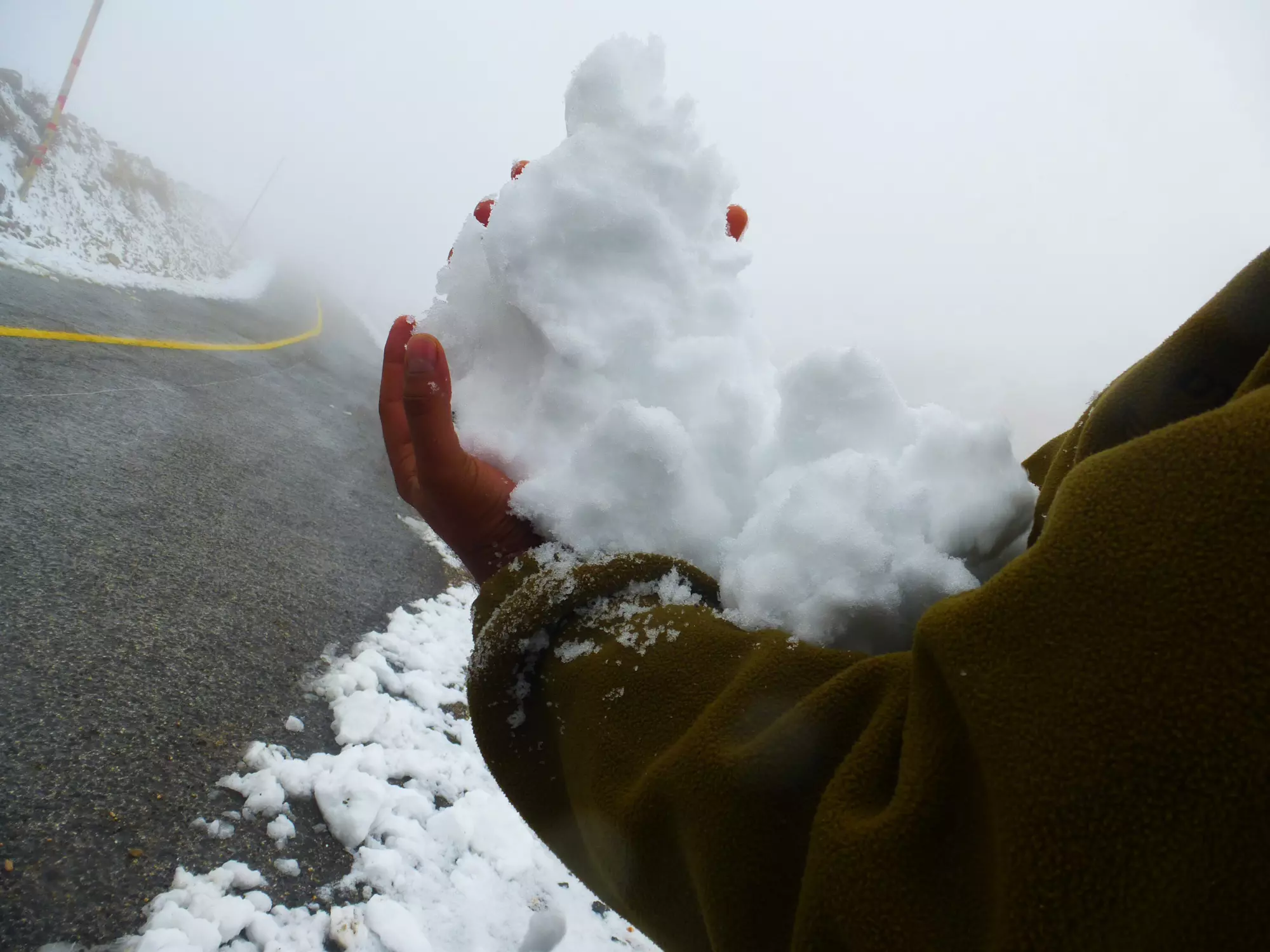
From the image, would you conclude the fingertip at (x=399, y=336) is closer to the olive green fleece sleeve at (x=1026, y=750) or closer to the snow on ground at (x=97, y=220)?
the olive green fleece sleeve at (x=1026, y=750)

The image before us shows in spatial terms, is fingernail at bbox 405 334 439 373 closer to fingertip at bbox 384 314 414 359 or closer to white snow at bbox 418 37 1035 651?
fingertip at bbox 384 314 414 359

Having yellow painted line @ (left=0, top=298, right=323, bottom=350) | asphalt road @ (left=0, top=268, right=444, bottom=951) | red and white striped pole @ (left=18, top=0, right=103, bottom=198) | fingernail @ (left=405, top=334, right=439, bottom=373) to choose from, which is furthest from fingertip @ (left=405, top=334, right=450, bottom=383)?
red and white striped pole @ (left=18, top=0, right=103, bottom=198)

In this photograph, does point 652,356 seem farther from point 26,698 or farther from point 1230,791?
point 26,698

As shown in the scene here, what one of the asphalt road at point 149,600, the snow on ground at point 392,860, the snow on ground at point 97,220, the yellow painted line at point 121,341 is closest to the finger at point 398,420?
the snow on ground at point 392,860

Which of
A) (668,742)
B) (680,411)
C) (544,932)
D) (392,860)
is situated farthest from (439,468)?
(544,932)

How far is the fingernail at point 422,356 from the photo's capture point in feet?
3.76

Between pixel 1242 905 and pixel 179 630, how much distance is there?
282 cm

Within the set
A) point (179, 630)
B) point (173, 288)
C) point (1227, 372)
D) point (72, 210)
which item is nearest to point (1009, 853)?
point (1227, 372)

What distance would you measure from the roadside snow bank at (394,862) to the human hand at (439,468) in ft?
3.62

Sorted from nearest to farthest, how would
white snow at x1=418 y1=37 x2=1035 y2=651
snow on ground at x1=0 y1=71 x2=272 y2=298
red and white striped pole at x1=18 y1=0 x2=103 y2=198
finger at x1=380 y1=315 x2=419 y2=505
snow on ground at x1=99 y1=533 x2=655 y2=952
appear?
white snow at x1=418 y1=37 x2=1035 y2=651, finger at x1=380 y1=315 x2=419 y2=505, snow on ground at x1=99 y1=533 x2=655 y2=952, snow on ground at x1=0 y1=71 x2=272 y2=298, red and white striped pole at x1=18 y1=0 x2=103 y2=198

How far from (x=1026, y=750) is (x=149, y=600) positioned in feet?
9.43

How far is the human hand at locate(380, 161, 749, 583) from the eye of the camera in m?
1.15

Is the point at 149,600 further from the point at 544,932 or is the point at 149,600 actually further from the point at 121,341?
the point at 121,341

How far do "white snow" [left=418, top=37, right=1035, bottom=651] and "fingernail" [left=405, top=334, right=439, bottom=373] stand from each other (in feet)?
0.88
